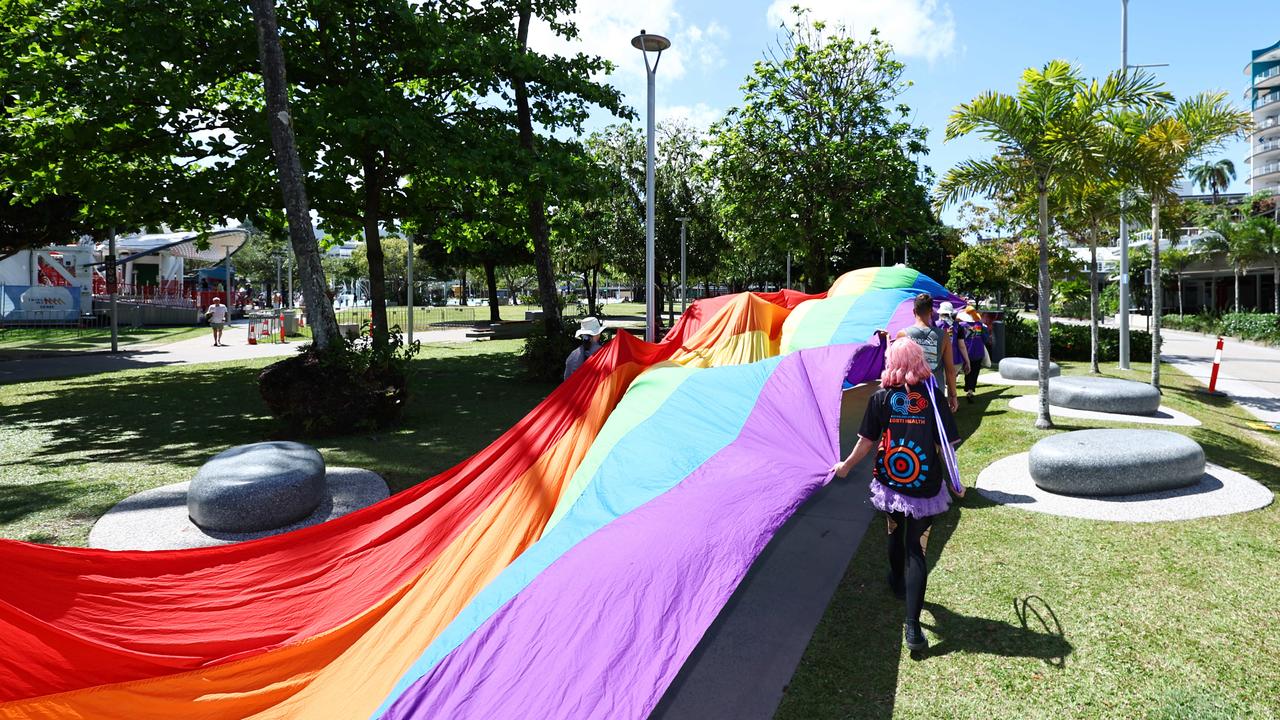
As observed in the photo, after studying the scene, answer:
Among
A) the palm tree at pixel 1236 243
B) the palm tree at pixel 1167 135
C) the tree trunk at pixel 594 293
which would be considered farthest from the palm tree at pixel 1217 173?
the palm tree at pixel 1167 135

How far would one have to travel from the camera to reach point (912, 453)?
493cm

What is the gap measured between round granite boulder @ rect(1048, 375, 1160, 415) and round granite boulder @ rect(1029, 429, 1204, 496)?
3.83 m

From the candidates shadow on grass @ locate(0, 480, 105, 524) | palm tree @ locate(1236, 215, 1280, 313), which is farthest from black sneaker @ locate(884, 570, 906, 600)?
palm tree @ locate(1236, 215, 1280, 313)

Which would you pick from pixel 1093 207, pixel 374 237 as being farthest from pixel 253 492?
pixel 1093 207

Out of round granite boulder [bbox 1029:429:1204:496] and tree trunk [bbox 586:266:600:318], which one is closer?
round granite boulder [bbox 1029:429:1204:496]

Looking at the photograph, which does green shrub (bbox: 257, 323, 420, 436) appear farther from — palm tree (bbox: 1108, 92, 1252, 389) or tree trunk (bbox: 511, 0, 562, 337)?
palm tree (bbox: 1108, 92, 1252, 389)

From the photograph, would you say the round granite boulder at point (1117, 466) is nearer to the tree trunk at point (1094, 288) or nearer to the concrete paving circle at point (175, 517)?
the concrete paving circle at point (175, 517)

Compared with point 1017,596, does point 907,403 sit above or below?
above

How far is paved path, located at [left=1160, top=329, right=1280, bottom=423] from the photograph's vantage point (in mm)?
15533

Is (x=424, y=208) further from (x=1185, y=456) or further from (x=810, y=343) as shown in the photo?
(x=1185, y=456)

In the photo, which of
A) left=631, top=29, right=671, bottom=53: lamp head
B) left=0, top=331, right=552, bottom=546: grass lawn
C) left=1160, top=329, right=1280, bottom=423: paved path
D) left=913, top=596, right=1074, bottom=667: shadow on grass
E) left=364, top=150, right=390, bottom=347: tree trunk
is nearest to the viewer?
left=913, top=596, right=1074, bottom=667: shadow on grass

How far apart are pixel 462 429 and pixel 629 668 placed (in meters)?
9.75

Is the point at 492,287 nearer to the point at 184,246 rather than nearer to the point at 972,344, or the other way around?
the point at 184,246

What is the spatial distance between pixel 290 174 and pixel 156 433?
499 cm
